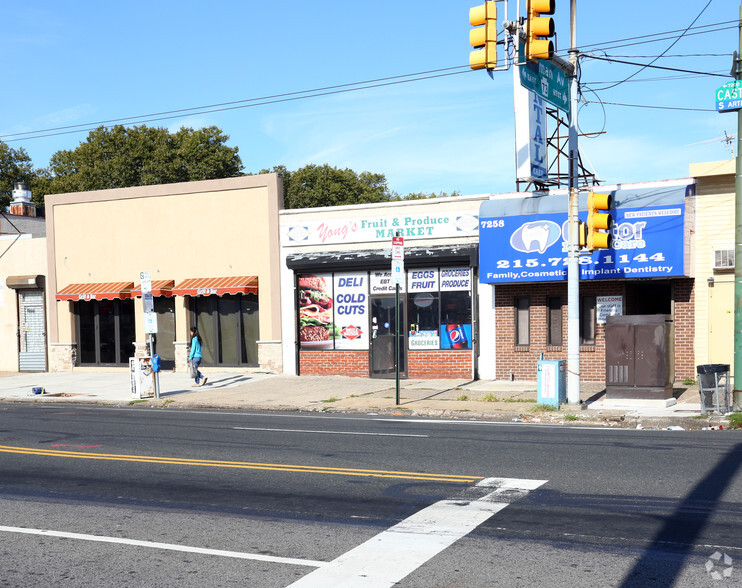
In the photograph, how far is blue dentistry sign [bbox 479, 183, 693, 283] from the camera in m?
19.8

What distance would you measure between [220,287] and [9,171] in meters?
41.8

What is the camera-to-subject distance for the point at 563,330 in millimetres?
22031

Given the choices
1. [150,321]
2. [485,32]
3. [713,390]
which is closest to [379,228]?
[150,321]

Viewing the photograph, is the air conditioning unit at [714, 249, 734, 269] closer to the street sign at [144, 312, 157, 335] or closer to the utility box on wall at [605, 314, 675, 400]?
the utility box on wall at [605, 314, 675, 400]

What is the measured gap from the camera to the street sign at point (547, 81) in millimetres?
14652

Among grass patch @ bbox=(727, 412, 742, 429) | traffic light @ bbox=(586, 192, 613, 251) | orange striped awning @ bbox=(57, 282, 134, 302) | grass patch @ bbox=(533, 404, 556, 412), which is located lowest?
grass patch @ bbox=(533, 404, 556, 412)

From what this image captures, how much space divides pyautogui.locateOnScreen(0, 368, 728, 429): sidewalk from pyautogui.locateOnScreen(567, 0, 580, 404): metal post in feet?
2.02

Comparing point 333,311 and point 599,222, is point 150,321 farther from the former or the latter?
point 599,222

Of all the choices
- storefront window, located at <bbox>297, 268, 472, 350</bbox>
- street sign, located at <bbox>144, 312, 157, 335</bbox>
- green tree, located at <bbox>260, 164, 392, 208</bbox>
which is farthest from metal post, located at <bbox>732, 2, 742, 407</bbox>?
green tree, located at <bbox>260, 164, 392, 208</bbox>

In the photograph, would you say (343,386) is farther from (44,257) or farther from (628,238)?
(44,257)

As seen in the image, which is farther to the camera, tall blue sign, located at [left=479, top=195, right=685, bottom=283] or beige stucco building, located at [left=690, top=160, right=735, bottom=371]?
beige stucco building, located at [left=690, top=160, right=735, bottom=371]

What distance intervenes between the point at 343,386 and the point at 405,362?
239cm

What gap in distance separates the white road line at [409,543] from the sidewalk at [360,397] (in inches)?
279

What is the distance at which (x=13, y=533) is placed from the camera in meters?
7.67
